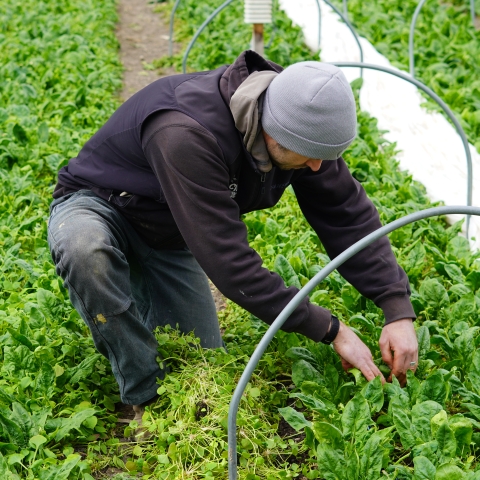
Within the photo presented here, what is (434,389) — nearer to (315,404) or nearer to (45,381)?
(315,404)

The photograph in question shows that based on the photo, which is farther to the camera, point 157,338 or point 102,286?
point 157,338

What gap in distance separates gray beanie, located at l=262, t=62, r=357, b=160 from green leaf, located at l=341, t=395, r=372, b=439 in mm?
900

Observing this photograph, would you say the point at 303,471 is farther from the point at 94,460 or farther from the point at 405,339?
the point at 94,460

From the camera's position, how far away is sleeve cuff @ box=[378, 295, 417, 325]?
109 inches

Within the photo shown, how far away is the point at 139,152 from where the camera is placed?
2.69m

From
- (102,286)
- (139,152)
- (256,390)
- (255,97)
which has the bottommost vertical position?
(256,390)

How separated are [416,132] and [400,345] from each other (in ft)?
9.62

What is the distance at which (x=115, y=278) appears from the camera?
8.81 feet

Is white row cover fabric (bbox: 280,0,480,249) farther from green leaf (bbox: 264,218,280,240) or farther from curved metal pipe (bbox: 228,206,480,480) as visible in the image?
curved metal pipe (bbox: 228,206,480,480)

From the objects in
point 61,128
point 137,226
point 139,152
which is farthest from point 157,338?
point 61,128

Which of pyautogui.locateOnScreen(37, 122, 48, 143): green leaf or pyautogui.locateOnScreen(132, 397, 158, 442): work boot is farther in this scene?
pyautogui.locateOnScreen(37, 122, 48, 143): green leaf

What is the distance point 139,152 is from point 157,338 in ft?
2.67

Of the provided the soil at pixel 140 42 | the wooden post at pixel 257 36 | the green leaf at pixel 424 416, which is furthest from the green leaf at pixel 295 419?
the soil at pixel 140 42

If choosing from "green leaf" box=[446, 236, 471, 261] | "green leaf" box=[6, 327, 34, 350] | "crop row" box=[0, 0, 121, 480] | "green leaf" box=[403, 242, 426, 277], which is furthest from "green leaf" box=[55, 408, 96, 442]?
"green leaf" box=[446, 236, 471, 261]
